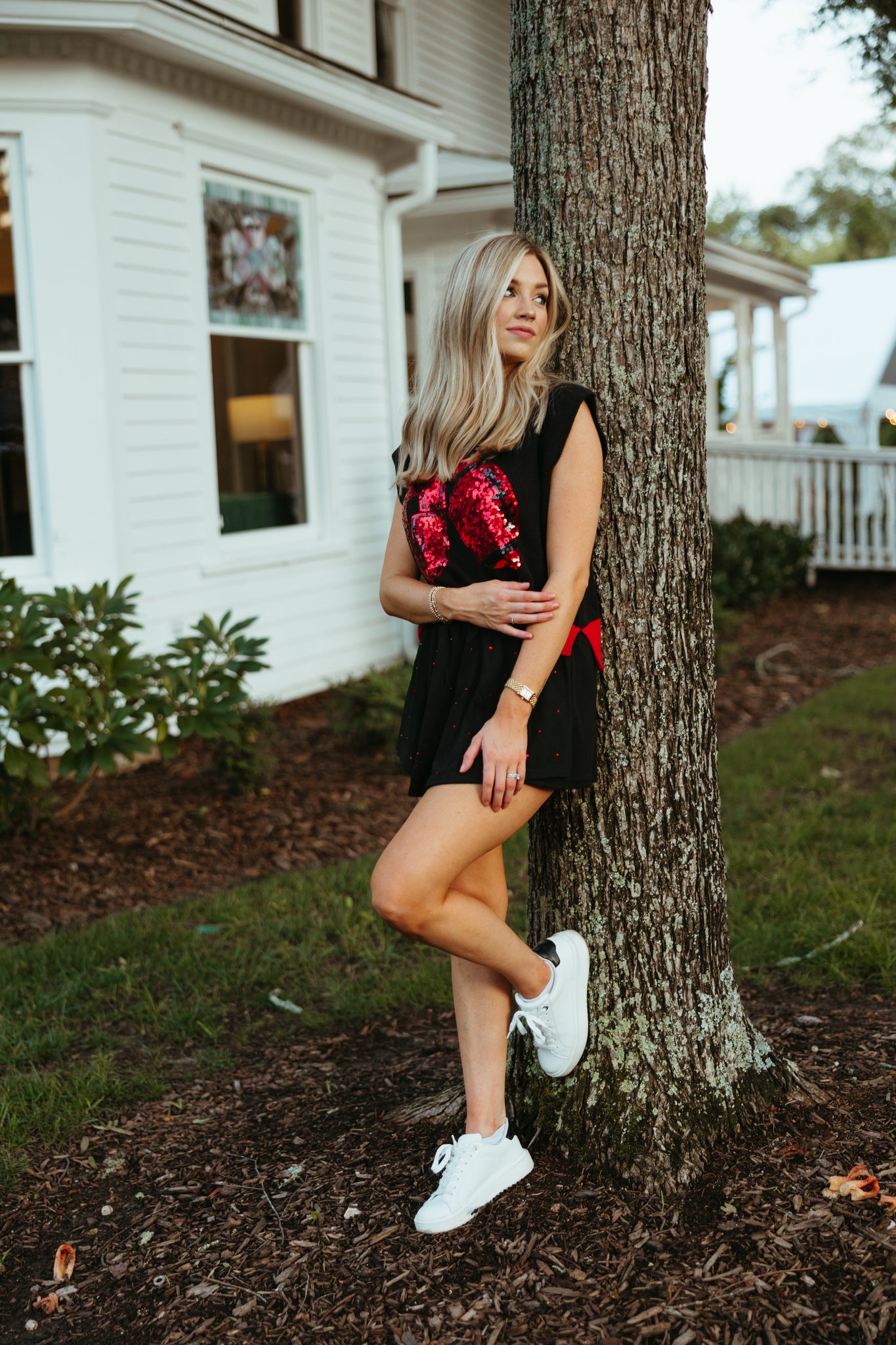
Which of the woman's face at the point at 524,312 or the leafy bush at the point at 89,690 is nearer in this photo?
the woman's face at the point at 524,312

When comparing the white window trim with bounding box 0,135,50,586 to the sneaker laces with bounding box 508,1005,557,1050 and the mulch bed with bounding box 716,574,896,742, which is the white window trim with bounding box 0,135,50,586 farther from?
the sneaker laces with bounding box 508,1005,557,1050

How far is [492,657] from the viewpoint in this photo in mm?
2414

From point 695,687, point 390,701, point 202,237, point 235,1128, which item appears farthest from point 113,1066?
point 202,237

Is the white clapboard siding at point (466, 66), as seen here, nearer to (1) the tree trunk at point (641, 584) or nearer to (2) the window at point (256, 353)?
(2) the window at point (256, 353)

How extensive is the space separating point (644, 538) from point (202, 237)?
5240 millimetres

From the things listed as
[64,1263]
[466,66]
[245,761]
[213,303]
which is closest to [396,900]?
[64,1263]

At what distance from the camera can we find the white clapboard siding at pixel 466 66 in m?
11.3

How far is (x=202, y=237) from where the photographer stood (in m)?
6.93

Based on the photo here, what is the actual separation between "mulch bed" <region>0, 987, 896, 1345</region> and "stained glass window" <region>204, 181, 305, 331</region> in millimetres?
5460

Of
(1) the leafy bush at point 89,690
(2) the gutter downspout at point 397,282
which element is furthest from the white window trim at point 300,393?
(1) the leafy bush at point 89,690

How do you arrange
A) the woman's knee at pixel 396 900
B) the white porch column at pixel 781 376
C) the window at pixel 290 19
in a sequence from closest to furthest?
the woman's knee at pixel 396 900 < the window at pixel 290 19 < the white porch column at pixel 781 376

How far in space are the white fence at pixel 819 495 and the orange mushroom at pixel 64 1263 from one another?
36.3 ft

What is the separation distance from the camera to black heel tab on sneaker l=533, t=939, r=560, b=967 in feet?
8.34

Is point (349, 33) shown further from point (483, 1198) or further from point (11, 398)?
point (483, 1198)
